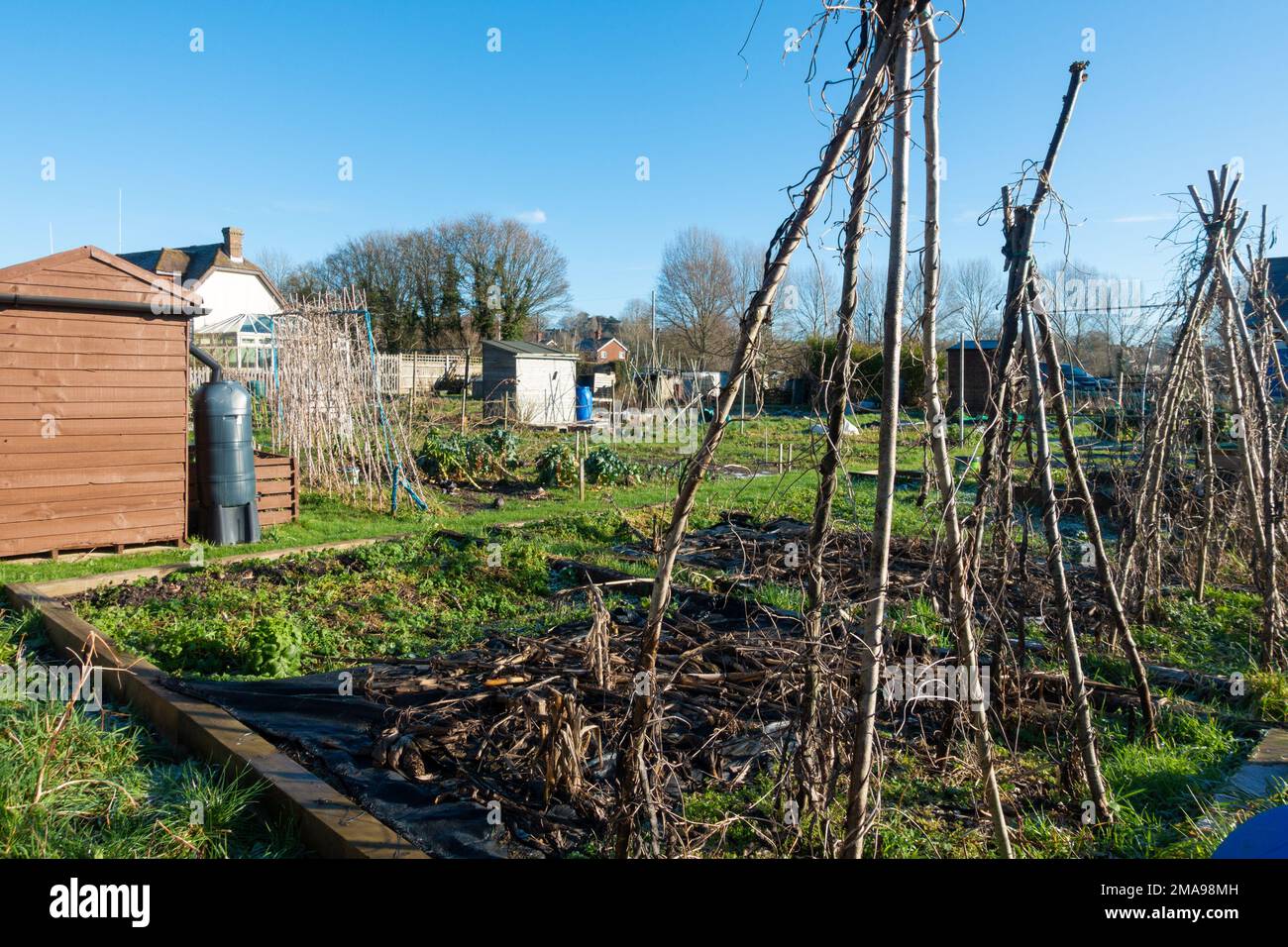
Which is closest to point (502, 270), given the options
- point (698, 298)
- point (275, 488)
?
point (698, 298)

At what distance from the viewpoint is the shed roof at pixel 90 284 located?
7.43m

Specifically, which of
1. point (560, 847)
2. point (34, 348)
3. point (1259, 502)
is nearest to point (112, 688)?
point (560, 847)

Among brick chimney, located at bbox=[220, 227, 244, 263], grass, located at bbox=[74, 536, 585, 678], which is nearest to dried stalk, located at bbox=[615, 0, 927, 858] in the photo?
grass, located at bbox=[74, 536, 585, 678]

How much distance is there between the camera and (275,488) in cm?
963

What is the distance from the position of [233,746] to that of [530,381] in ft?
71.6

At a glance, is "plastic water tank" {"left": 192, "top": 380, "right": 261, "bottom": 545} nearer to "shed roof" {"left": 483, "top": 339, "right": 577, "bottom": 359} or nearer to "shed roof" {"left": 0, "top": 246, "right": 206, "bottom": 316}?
"shed roof" {"left": 0, "top": 246, "right": 206, "bottom": 316}

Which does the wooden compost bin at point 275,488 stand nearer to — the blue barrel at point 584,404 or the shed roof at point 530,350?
the blue barrel at point 584,404

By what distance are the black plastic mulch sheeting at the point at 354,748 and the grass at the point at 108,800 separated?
0.33 metres

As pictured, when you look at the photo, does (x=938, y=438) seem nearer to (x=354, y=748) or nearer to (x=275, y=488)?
(x=354, y=748)

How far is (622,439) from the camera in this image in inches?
770

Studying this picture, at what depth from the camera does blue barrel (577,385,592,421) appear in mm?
23984

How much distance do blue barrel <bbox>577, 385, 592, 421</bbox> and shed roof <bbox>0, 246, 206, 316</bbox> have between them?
15731mm

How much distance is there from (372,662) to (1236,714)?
15.3 feet
